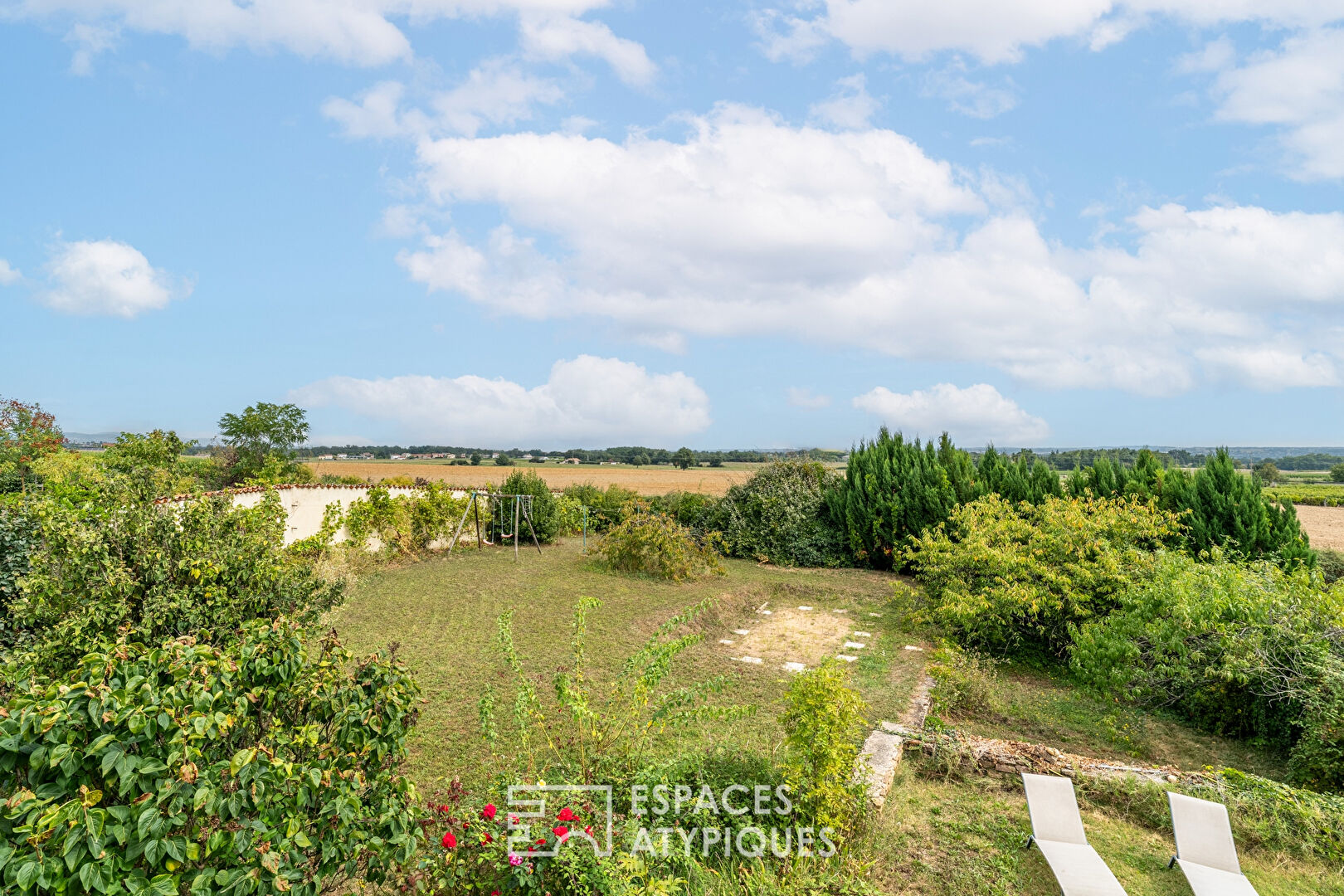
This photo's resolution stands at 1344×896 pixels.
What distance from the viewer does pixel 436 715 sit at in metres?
5.41

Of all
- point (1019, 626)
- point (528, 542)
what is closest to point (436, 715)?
point (1019, 626)

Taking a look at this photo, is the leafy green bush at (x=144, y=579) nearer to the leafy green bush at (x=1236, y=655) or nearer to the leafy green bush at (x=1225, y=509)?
the leafy green bush at (x=1236, y=655)

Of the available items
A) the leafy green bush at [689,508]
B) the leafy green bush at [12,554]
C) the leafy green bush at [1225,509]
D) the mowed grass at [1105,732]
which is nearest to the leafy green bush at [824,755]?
the mowed grass at [1105,732]

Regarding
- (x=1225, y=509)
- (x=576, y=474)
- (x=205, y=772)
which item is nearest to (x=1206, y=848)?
(x=205, y=772)

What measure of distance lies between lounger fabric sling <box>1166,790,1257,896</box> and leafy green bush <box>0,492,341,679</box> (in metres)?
5.38

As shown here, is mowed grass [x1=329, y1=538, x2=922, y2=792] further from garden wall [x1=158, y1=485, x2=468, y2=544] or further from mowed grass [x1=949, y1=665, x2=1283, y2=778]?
garden wall [x1=158, y1=485, x2=468, y2=544]

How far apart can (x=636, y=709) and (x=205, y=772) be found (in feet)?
7.31

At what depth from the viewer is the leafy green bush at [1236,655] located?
491 cm

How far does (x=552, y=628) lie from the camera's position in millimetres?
8367

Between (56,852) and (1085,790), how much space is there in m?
5.51

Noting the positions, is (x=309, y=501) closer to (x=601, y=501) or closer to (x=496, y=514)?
(x=496, y=514)

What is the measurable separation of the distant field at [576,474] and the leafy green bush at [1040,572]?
7462 mm

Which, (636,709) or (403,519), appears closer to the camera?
(636,709)

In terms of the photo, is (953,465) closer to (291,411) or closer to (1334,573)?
(1334,573)
